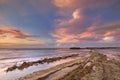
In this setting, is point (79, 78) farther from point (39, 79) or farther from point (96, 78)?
point (39, 79)

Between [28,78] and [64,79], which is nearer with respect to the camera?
[64,79]

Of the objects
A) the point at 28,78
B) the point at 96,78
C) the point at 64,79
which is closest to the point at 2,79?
the point at 28,78

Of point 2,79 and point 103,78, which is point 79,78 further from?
point 2,79

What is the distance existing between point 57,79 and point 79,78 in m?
1.93

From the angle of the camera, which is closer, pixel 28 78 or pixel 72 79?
pixel 72 79

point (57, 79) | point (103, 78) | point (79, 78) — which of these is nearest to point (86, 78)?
point (79, 78)

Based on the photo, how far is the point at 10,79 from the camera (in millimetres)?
14523

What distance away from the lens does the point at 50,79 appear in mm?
13820

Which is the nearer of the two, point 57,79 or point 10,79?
point 57,79

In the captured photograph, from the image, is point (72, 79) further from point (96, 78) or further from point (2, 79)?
point (2, 79)

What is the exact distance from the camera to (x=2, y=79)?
14.5 meters

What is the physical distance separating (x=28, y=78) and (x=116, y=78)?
7932mm

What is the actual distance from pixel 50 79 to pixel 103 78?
15.3 feet

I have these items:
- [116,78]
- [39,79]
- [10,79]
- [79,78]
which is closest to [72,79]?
[79,78]
